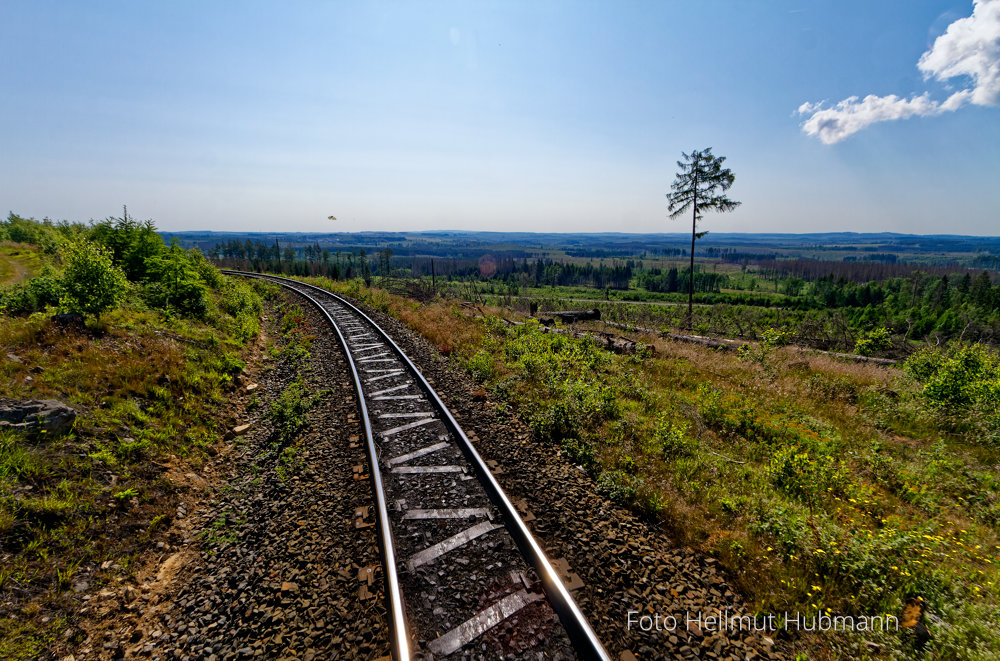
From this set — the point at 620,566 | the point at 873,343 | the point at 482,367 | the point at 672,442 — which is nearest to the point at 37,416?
the point at 482,367

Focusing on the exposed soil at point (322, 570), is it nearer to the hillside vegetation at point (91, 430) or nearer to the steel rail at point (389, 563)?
the steel rail at point (389, 563)

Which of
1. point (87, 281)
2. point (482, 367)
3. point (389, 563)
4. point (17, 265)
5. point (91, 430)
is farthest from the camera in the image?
point (17, 265)

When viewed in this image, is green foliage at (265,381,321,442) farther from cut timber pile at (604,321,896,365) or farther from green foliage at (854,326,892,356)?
green foliage at (854,326,892,356)

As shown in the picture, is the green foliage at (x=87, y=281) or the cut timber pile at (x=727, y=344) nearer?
the green foliage at (x=87, y=281)

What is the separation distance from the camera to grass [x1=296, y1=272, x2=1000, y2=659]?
12.6 ft

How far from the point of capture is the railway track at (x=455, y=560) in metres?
3.34

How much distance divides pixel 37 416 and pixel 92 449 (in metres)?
0.79

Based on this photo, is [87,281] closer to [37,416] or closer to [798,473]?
[37,416]

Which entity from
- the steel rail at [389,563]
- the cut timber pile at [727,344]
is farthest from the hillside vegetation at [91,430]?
the cut timber pile at [727,344]

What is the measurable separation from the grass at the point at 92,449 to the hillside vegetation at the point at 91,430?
0.02 meters

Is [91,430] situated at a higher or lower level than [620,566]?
higher

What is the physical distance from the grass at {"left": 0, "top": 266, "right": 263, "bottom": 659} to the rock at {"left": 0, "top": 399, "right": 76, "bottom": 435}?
15 centimetres

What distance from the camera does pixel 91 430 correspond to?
5.52m

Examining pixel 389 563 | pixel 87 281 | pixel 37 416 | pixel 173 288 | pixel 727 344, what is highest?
pixel 87 281
